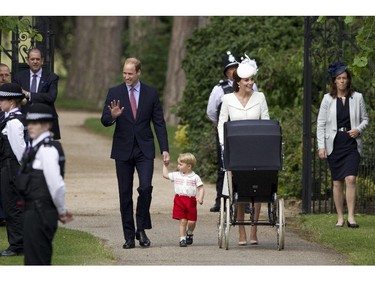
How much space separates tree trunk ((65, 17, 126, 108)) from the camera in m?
41.5

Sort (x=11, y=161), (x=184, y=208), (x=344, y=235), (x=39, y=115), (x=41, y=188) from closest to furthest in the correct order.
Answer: (x=39, y=115) → (x=41, y=188) → (x=11, y=161) → (x=184, y=208) → (x=344, y=235)

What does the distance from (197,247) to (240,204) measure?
0.68 m

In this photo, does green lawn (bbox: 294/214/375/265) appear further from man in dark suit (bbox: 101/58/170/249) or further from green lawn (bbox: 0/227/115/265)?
green lawn (bbox: 0/227/115/265)

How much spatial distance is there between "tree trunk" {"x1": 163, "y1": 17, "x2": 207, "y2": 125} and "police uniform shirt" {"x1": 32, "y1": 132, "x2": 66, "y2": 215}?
67.9ft

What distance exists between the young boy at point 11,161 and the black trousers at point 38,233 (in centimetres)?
196

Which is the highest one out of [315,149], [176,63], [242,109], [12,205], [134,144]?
[176,63]

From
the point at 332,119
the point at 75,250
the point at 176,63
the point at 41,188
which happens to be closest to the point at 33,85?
the point at 75,250

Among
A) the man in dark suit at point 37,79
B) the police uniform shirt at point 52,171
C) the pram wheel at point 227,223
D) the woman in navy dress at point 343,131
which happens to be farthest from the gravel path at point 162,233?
the police uniform shirt at point 52,171

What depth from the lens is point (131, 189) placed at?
42.5 ft

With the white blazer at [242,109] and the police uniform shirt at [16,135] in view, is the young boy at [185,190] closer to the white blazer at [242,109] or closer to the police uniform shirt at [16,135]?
the white blazer at [242,109]

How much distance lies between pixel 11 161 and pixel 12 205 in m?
0.41

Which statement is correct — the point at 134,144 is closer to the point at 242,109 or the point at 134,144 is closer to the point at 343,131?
the point at 242,109

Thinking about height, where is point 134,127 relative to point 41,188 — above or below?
above

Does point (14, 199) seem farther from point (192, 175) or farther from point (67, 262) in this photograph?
point (192, 175)
